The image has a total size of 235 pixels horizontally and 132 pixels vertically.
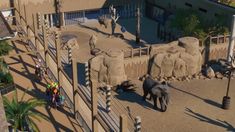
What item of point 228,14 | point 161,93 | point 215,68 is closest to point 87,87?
point 161,93

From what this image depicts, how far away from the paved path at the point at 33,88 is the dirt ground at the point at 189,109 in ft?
17.8

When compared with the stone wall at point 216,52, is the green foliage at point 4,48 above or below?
above

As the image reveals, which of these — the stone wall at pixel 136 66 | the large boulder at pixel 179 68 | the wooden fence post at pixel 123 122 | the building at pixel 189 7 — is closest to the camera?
the wooden fence post at pixel 123 122

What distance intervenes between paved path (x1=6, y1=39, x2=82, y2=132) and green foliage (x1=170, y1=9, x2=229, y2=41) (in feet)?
52.8

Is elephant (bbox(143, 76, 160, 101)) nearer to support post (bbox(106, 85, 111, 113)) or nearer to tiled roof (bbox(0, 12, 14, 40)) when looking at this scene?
support post (bbox(106, 85, 111, 113))

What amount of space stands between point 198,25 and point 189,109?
518 inches

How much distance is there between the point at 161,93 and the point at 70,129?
7759 mm

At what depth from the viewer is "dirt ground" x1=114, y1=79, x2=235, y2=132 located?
976 inches

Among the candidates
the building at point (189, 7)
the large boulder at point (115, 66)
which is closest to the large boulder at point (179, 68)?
the large boulder at point (115, 66)

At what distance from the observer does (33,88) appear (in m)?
27.8

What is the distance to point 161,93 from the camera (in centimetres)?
2625

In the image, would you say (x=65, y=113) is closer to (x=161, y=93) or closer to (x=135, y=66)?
(x=161, y=93)

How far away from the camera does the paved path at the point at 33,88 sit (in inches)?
879

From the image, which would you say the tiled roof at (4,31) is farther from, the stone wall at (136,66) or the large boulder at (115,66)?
the stone wall at (136,66)
